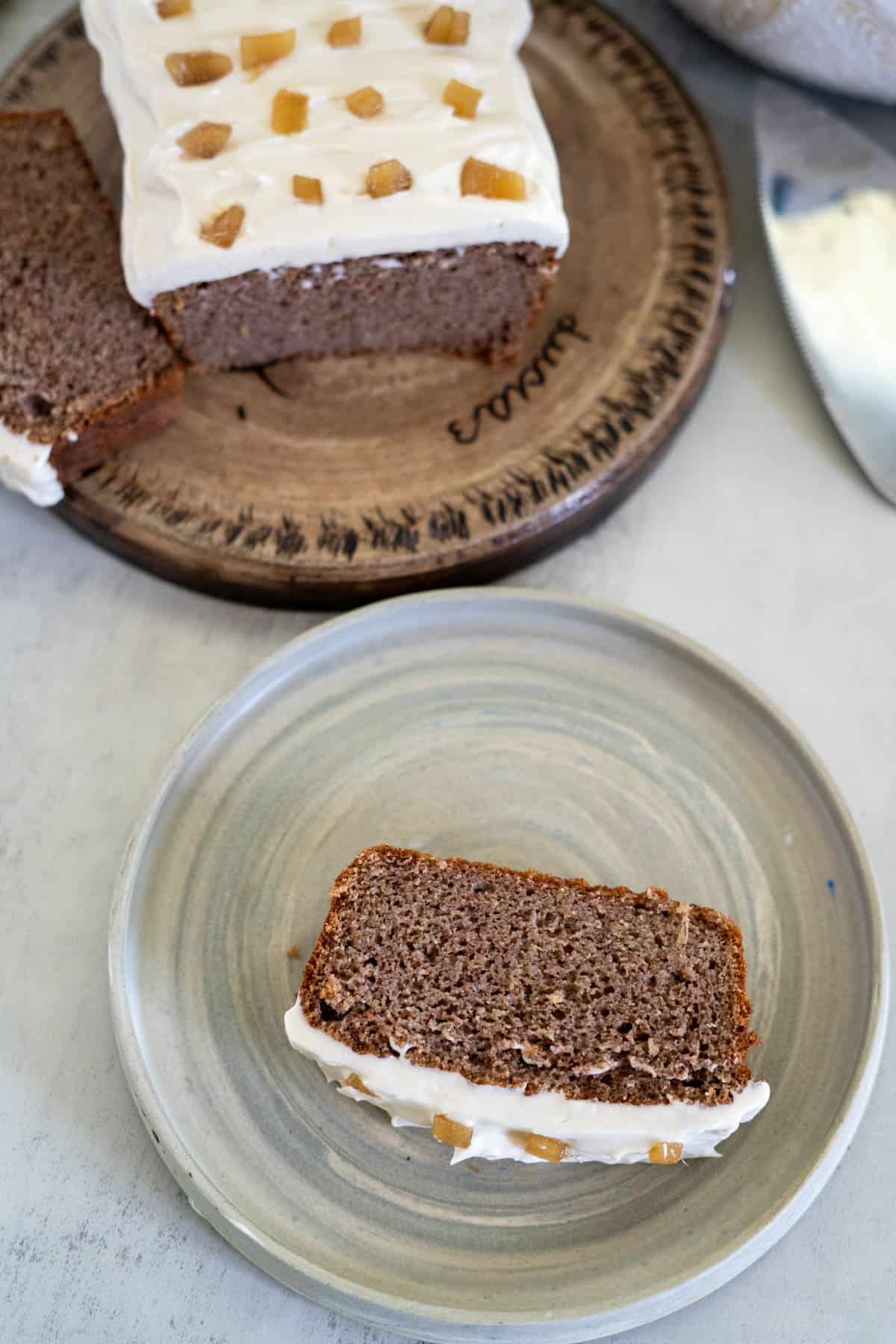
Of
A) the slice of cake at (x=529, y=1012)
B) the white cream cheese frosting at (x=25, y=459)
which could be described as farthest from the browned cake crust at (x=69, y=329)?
the slice of cake at (x=529, y=1012)

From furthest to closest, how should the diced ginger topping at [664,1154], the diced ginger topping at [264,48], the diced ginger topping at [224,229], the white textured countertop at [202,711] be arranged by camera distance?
the diced ginger topping at [264,48] → the diced ginger topping at [224,229] → the white textured countertop at [202,711] → the diced ginger topping at [664,1154]

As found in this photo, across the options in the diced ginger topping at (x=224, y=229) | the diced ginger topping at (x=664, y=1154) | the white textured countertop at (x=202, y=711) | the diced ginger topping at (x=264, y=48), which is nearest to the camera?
the diced ginger topping at (x=664, y=1154)

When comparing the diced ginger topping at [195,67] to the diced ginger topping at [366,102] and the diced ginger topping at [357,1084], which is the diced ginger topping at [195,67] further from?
the diced ginger topping at [357,1084]

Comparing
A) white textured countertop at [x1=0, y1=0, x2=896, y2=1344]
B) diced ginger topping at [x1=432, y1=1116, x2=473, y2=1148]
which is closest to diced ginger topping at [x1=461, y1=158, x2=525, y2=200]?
white textured countertop at [x1=0, y1=0, x2=896, y2=1344]

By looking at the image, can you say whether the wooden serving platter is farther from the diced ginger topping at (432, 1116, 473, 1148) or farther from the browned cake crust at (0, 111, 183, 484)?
the diced ginger topping at (432, 1116, 473, 1148)

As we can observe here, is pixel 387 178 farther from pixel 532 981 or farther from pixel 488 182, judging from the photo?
pixel 532 981

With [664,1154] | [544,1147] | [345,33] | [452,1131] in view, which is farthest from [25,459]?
[664,1154]

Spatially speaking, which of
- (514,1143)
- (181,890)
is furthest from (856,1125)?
(181,890)
